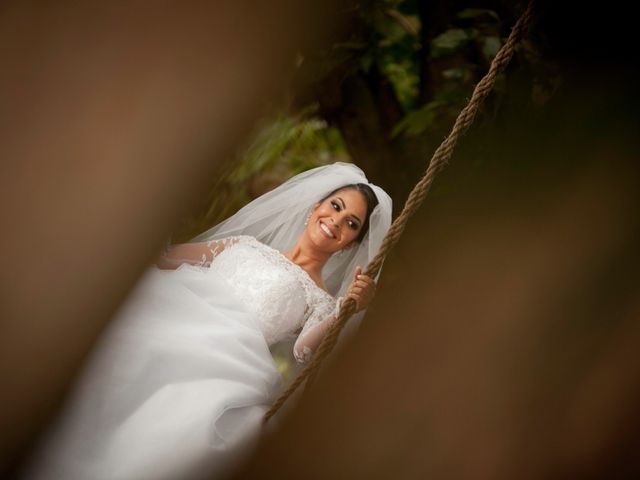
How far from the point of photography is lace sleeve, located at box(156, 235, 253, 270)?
2.64ft

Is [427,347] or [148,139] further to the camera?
[427,347]

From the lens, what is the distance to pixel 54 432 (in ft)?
2.11

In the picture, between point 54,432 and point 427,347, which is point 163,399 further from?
point 427,347

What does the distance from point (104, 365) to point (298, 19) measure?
49cm

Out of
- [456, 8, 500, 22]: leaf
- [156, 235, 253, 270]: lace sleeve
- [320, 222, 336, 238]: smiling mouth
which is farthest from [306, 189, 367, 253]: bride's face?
[456, 8, 500, 22]: leaf

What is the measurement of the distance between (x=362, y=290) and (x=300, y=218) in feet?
0.55

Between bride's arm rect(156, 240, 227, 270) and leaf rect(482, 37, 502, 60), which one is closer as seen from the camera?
bride's arm rect(156, 240, 227, 270)

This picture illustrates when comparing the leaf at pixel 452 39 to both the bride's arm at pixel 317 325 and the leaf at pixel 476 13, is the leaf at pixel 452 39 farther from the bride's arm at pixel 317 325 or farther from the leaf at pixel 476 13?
the bride's arm at pixel 317 325

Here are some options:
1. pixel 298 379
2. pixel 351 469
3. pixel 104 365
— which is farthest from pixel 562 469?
pixel 104 365

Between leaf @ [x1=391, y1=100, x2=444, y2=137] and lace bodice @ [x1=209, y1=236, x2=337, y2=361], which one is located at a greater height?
leaf @ [x1=391, y1=100, x2=444, y2=137]

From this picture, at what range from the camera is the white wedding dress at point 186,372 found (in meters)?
0.69

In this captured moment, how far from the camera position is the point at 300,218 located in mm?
860

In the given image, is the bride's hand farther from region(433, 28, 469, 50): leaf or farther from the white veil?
region(433, 28, 469, 50): leaf

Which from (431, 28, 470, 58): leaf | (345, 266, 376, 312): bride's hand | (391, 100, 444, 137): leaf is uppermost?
(431, 28, 470, 58): leaf
